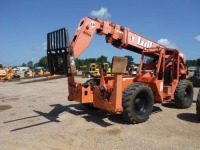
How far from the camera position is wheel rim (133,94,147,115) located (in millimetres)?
8305

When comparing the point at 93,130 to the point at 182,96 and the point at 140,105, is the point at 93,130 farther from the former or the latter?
the point at 182,96

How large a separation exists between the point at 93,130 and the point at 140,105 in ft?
6.59

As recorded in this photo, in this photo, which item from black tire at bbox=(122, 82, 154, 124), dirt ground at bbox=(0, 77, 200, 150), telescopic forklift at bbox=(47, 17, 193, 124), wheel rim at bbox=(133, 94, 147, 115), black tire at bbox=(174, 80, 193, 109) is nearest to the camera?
dirt ground at bbox=(0, 77, 200, 150)

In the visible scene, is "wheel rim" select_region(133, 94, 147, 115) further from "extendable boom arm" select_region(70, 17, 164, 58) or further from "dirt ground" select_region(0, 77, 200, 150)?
"extendable boom arm" select_region(70, 17, 164, 58)

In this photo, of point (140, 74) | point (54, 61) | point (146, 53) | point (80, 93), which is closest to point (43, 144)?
point (80, 93)

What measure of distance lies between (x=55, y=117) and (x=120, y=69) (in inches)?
121

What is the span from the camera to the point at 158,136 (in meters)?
6.69

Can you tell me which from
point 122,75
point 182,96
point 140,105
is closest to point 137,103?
point 140,105

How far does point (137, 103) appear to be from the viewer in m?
8.35

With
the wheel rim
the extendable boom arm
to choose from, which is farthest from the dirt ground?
the extendable boom arm

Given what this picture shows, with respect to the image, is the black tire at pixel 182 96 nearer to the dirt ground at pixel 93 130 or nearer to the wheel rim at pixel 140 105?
the dirt ground at pixel 93 130

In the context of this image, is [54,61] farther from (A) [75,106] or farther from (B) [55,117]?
(A) [75,106]

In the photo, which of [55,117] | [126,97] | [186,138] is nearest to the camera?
[186,138]

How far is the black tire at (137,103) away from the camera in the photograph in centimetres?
763
